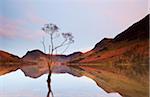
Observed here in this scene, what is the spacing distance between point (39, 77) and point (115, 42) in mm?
554

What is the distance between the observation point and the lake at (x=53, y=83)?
2.18 metres

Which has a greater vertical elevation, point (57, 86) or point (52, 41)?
point (52, 41)

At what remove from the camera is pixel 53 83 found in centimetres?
219

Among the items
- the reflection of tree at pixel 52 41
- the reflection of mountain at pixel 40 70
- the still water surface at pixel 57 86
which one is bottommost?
the still water surface at pixel 57 86

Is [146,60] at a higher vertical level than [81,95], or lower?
higher

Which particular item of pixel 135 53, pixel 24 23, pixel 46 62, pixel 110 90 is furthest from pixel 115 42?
pixel 24 23

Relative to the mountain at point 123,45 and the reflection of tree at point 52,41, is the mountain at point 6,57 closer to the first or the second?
the reflection of tree at point 52,41

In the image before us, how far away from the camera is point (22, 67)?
86.7 inches

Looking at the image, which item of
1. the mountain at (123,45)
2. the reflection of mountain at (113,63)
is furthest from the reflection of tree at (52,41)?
the mountain at (123,45)

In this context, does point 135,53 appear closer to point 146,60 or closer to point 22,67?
point 146,60

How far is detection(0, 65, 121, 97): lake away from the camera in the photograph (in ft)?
7.15

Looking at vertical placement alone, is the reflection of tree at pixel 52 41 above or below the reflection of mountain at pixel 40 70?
above

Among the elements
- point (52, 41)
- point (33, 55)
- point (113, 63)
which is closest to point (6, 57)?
point (33, 55)

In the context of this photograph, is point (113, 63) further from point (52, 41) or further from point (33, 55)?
point (33, 55)
